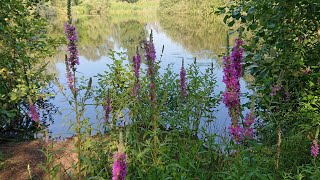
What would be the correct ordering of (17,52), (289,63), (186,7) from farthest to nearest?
1. (186,7)
2. (17,52)
3. (289,63)

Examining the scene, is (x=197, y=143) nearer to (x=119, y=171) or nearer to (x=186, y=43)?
(x=119, y=171)

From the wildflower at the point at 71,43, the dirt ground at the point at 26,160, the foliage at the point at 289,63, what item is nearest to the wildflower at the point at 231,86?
the wildflower at the point at 71,43

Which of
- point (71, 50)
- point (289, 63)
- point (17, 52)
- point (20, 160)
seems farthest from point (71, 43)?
point (17, 52)

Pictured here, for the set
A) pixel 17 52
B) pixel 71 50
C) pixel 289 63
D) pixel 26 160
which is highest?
pixel 71 50

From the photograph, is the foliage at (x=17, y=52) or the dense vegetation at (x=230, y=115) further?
the foliage at (x=17, y=52)

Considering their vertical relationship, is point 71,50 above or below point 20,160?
above

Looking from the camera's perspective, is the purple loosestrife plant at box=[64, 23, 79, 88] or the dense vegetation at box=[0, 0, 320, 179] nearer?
the dense vegetation at box=[0, 0, 320, 179]

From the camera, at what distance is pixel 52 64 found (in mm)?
14383

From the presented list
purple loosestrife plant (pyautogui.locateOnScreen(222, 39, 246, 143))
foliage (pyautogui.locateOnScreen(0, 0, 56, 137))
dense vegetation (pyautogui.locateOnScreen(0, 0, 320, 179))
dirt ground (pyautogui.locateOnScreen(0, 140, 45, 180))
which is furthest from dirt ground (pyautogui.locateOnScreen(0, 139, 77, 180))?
purple loosestrife plant (pyautogui.locateOnScreen(222, 39, 246, 143))

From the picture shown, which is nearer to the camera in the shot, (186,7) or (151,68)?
(151,68)

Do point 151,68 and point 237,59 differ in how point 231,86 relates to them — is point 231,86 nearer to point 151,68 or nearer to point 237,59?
point 237,59

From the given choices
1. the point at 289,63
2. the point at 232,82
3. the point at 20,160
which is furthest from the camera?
the point at 20,160

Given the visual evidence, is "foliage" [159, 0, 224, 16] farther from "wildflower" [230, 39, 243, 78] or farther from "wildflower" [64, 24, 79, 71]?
"wildflower" [230, 39, 243, 78]

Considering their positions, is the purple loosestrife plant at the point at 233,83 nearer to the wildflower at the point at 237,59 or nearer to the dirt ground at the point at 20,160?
the wildflower at the point at 237,59
